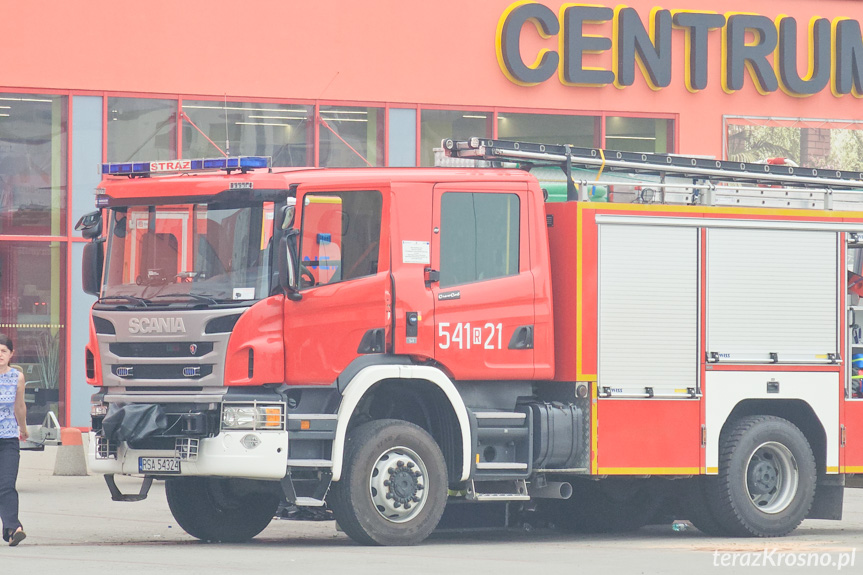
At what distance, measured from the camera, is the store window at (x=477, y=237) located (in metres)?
12.3

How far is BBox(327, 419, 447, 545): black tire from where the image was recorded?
11.7 m

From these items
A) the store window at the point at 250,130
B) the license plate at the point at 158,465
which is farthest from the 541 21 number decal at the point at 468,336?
the store window at the point at 250,130

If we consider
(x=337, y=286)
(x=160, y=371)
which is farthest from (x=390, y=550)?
(x=160, y=371)

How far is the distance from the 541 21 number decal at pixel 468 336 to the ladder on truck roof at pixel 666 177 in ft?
4.55

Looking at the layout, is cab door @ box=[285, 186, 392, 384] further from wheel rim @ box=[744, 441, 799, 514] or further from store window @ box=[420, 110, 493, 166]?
store window @ box=[420, 110, 493, 166]

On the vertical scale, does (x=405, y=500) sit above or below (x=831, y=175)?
below

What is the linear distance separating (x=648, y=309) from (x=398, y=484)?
2.64m

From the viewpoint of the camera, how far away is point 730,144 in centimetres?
2475

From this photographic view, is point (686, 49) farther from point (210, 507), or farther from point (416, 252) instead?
point (210, 507)

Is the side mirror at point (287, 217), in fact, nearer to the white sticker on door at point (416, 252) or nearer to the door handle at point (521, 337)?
the white sticker on door at point (416, 252)

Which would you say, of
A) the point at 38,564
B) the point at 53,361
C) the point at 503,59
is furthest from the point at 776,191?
the point at 53,361

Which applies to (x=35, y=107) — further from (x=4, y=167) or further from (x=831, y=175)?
(x=831, y=175)

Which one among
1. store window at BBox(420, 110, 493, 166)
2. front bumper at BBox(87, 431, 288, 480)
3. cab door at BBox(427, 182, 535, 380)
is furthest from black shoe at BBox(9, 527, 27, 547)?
store window at BBox(420, 110, 493, 166)

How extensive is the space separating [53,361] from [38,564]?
11575 millimetres
